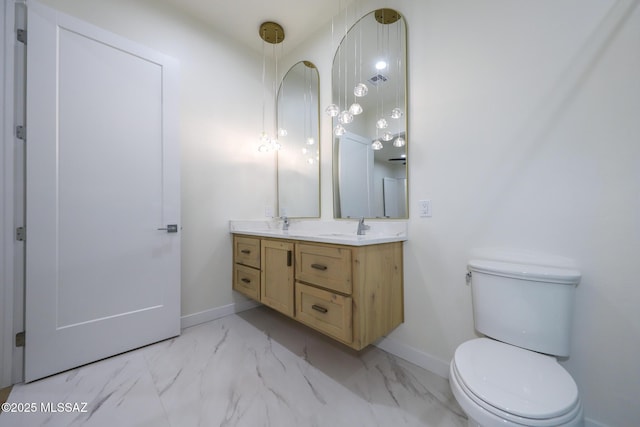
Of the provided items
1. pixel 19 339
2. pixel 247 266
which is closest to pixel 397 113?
pixel 247 266

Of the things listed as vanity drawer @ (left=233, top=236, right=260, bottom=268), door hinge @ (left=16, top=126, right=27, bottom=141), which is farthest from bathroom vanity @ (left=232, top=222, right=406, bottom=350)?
door hinge @ (left=16, top=126, right=27, bottom=141)

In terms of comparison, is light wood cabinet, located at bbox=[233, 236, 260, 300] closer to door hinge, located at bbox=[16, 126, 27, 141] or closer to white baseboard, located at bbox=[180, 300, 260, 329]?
white baseboard, located at bbox=[180, 300, 260, 329]

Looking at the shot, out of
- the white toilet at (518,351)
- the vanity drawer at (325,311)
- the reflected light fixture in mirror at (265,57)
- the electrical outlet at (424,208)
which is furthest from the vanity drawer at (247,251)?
the white toilet at (518,351)

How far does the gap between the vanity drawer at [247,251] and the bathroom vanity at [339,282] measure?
142 mm

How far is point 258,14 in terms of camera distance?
2.12 meters

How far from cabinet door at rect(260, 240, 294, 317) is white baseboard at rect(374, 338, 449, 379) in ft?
2.42

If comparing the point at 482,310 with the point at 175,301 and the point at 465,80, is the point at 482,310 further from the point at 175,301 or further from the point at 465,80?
the point at 175,301

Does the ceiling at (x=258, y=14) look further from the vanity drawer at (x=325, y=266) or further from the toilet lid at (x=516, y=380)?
the toilet lid at (x=516, y=380)

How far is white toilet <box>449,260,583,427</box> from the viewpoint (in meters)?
0.72

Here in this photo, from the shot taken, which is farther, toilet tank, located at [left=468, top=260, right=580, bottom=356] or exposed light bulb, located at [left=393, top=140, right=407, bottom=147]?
exposed light bulb, located at [left=393, top=140, right=407, bottom=147]

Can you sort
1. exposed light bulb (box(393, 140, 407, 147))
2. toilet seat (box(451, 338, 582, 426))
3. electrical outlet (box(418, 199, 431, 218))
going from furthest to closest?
exposed light bulb (box(393, 140, 407, 147)), electrical outlet (box(418, 199, 431, 218)), toilet seat (box(451, 338, 582, 426))

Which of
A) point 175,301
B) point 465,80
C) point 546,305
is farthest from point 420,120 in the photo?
point 175,301

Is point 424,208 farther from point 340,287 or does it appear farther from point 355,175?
point 340,287

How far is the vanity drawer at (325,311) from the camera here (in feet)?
4.30
